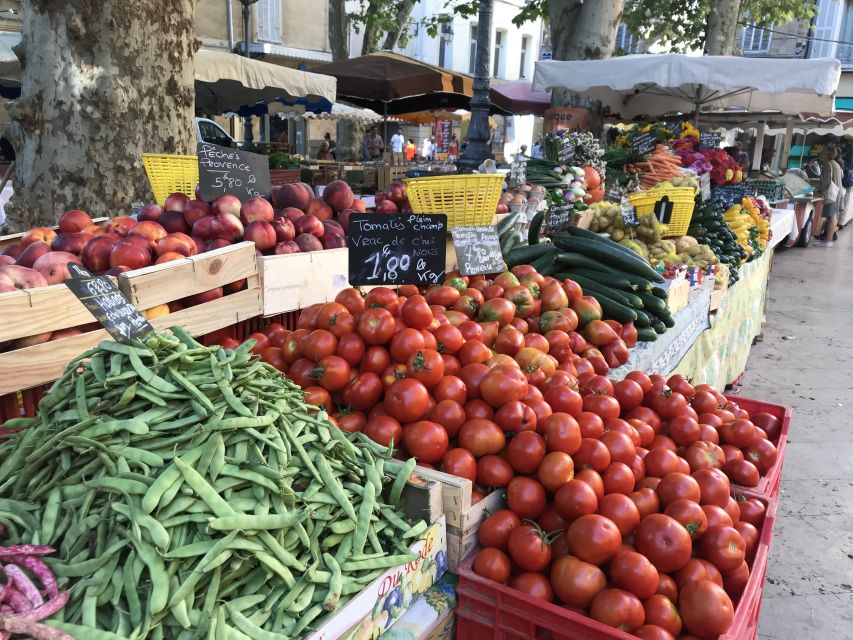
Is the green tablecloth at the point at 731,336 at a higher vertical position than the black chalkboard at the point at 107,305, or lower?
lower

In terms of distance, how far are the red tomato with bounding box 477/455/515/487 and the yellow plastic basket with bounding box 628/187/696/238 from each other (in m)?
4.31

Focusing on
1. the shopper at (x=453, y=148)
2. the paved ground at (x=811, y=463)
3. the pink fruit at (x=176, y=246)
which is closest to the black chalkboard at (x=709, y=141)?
the paved ground at (x=811, y=463)

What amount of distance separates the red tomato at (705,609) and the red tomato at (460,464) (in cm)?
69

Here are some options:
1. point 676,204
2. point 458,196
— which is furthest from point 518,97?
point 458,196

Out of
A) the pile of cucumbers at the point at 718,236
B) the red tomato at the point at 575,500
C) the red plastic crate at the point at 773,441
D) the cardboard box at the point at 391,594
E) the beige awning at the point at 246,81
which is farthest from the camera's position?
the beige awning at the point at 246,81

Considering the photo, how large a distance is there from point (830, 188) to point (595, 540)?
16312 millimetres

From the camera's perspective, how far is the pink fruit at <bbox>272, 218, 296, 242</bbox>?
3.08 m

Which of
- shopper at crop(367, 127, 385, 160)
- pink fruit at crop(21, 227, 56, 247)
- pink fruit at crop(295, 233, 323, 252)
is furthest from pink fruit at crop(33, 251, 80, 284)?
shopper at crop(367, 127, 385, 160)

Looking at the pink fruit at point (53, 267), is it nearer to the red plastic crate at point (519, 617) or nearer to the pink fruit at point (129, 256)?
the pink fruit at point (129, 256)

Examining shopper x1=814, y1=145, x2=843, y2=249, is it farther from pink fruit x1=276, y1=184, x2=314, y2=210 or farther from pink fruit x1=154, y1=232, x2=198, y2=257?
pink fruit x1=154, y1=232, x2=198, y2=257

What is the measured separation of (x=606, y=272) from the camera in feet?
13.1

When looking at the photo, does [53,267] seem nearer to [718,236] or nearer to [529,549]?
[529,549]

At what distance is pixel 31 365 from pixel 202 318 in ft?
2.11

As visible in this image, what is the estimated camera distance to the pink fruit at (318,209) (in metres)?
3.51
